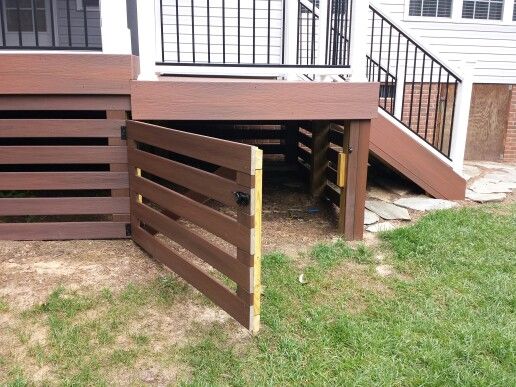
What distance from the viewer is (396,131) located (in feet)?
16.6

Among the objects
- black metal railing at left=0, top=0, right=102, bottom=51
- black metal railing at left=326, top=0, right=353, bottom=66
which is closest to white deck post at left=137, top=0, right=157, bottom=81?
black metal railing at left=326, top=0, right=353, bottom=66

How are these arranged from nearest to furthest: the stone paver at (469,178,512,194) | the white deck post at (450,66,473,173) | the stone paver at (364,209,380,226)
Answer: the stone paver at (364,209,380,226), the white deck post at (450,66,473,173), the stone paver at (469,178,512,194)

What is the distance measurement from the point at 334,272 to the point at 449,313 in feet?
3.01

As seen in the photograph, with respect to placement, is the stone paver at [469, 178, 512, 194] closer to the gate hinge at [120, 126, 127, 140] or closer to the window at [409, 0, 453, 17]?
the window at [409, 0, 453, 17]

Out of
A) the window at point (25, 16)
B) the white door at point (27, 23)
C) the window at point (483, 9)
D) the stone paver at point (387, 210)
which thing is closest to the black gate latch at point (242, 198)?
the stone paver at point (387, 210)


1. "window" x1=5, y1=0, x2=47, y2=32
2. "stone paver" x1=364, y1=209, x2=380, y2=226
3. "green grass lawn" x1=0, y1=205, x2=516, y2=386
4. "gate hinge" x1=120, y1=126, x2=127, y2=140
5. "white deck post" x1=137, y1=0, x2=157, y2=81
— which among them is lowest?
"green grass lawn" x1=0, y1=205, x2=516, y2=386

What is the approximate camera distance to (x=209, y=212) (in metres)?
3.08

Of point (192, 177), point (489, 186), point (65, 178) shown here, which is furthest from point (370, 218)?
point (65, 178)

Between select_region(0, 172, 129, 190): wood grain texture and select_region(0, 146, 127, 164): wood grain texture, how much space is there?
10 centimetres

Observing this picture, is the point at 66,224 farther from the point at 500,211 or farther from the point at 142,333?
the point at 500,211

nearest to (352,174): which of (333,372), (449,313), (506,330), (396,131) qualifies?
(396,131)

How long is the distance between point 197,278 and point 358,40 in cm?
249

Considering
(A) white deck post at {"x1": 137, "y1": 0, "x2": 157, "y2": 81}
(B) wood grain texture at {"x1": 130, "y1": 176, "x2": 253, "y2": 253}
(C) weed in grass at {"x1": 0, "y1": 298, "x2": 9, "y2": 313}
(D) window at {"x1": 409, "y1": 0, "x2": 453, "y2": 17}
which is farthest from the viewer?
(D) window at {"x1": 409, "y1": 0, "x2": 453, "y2": 17}

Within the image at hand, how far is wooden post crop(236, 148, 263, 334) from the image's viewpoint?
8.66 feet
